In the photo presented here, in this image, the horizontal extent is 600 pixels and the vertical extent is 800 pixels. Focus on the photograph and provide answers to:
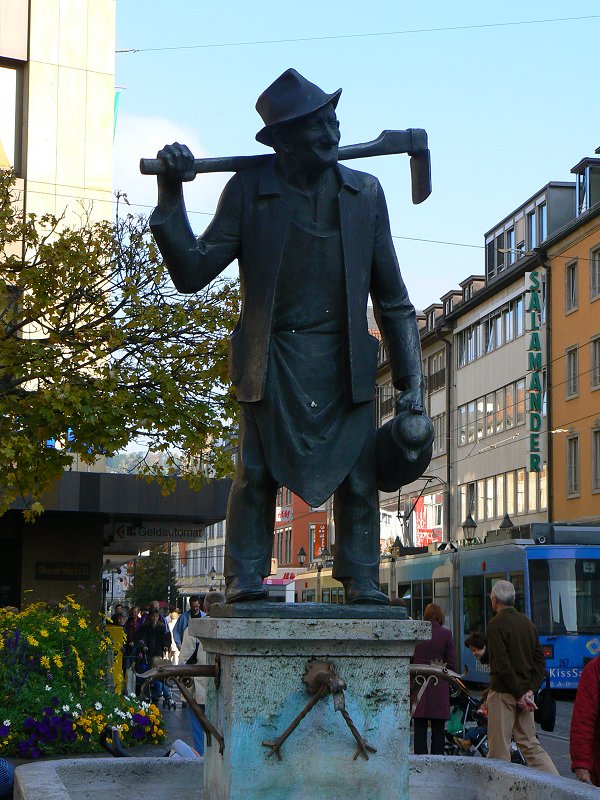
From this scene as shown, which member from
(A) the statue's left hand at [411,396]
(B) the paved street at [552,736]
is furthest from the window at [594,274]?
(A) the statue's left hand at [411,396]

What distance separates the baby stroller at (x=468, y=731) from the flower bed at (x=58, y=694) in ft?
9.55

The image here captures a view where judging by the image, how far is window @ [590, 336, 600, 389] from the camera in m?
45.8

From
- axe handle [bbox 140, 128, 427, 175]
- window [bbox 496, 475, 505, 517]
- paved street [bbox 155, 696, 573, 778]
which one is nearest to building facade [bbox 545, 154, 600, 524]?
window [bbox 496, 475, 505, 517]

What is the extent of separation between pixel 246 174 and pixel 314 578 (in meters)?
39.9

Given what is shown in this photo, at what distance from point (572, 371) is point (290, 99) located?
44057 millimetres

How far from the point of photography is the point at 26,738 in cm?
1271

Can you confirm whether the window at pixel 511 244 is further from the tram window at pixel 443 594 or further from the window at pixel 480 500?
the tram window at pixel 443 594

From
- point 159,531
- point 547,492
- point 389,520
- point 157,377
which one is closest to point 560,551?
point 159,531

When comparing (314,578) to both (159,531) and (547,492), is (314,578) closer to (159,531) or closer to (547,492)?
(547,492)

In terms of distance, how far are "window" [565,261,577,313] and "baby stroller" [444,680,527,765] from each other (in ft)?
115

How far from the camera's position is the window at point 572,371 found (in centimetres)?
4772

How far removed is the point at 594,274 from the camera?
46.3 meters

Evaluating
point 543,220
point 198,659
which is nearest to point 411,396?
point 198,659

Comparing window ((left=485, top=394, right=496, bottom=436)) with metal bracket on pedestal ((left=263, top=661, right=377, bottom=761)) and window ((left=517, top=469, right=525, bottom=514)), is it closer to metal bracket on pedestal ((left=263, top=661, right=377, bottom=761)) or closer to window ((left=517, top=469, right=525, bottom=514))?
window ((left=517, top=469, right=525, bottom=514))
